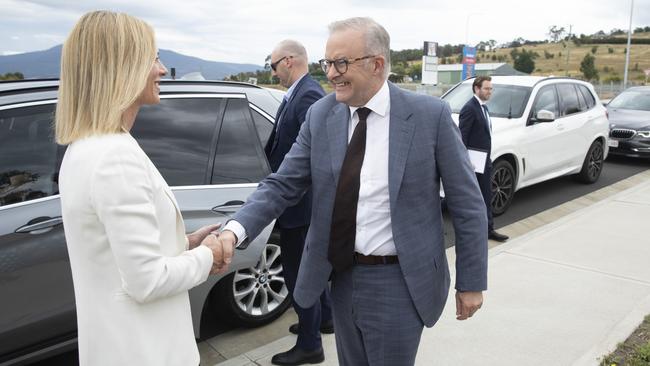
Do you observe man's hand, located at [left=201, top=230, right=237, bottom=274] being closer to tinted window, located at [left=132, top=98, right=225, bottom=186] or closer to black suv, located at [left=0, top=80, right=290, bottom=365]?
black suv, located at [left=0, top=80, right=290, bottom=365]

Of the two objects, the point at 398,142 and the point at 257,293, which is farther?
the point at 257,293

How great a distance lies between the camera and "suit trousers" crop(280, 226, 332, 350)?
11.0 feet

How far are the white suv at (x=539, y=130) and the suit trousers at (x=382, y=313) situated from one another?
5054 millimetres

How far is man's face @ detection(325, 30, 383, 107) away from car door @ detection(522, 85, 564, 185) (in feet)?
18.7

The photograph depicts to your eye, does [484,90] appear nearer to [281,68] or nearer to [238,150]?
[281,68]

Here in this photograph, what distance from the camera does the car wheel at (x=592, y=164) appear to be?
9.06 meters

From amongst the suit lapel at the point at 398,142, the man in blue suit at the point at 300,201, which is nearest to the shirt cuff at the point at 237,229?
the suit lapel at the point at 398,142

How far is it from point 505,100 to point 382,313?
6.31m

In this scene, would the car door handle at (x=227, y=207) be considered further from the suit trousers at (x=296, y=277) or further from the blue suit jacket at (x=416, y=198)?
the blue suit jacket at (x=416, y=198)

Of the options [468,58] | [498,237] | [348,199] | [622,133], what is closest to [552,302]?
[498,237]

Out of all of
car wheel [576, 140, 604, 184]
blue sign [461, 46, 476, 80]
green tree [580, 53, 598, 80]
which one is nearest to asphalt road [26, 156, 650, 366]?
car wheel [576, 140, 604, 184]

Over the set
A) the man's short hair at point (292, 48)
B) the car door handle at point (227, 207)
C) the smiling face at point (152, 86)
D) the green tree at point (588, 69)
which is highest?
the man's short hair at point (292, 48)

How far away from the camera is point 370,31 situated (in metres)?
2.07

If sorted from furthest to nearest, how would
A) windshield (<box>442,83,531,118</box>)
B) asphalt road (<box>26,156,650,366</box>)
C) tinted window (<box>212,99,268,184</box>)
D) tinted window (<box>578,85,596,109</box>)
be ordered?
1. tinted window (<box>578,85,596,109</box>)
2. windshield (<box>442,83,531,118</box>)
3. asphalt road (<box>26,156,650,366</box>)
4. tinted window (<box>212,99,268,184</box>)
